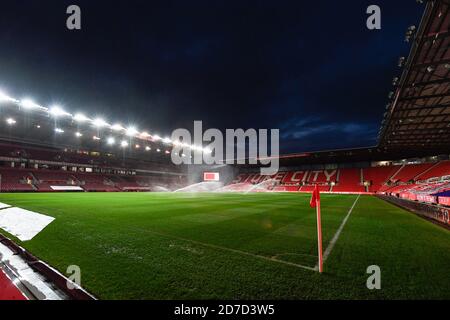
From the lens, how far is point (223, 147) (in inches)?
1826

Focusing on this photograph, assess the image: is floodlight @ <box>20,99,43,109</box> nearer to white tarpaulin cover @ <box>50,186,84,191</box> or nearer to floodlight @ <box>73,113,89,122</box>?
floodlight @ <box>73,113,89,122</box>

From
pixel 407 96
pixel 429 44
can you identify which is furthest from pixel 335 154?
pixel 429 44

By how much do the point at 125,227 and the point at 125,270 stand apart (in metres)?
4.12

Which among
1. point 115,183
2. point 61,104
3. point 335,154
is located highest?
point 61,104

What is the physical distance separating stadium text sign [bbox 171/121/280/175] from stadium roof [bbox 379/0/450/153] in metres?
24.8

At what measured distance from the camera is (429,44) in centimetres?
864

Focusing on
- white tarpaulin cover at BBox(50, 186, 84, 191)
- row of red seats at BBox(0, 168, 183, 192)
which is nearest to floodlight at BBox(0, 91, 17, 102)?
row of red seats at BBox(0, 168, 183, 192)

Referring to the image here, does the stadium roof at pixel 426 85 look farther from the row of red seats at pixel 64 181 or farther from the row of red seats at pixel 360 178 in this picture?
the row of red seats at pixel 64 181

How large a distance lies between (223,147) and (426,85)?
37027 mm

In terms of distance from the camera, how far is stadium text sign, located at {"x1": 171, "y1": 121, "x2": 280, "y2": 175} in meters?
45.0

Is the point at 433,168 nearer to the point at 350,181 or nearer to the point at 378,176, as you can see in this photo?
the point at 378,176
